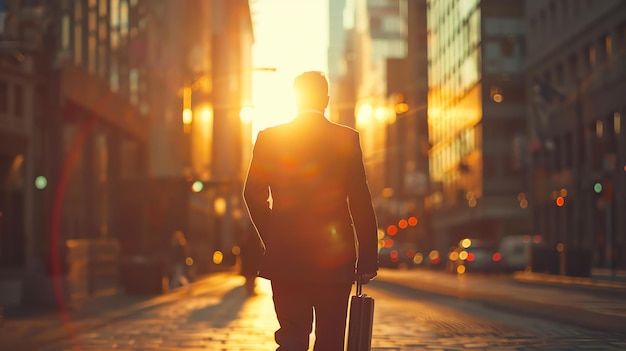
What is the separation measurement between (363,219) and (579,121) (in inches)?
1432

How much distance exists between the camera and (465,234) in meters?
96.6

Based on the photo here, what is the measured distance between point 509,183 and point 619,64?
3057 cm

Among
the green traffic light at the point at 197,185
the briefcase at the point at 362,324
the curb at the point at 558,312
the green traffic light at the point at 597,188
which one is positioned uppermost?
the green traffic light at the point at 197,185

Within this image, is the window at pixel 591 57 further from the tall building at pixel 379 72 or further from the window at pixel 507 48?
the tall building at pixel 379 72

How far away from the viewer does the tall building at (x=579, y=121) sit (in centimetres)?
5297

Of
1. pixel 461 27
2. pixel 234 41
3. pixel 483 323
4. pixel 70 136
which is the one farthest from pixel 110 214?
pixel 234 41

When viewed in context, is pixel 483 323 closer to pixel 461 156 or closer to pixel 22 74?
pixel 22 74

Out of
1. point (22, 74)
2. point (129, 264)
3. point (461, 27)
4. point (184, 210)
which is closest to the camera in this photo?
point (129, 264)

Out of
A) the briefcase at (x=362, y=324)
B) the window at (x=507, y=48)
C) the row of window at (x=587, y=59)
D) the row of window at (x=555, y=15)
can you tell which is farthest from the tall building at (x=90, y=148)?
the window at (x=507, y=48)

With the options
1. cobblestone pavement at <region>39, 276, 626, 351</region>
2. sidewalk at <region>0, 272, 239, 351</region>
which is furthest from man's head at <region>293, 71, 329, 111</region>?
sidewalk at <region>0, 272, 239, 351</region>

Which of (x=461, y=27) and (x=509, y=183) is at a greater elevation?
(x=461, y=27)

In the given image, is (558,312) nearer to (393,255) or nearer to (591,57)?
(591,57)

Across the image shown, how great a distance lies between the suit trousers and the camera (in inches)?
250

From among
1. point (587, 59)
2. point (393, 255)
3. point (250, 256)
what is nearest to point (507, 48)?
point (393, 255)
